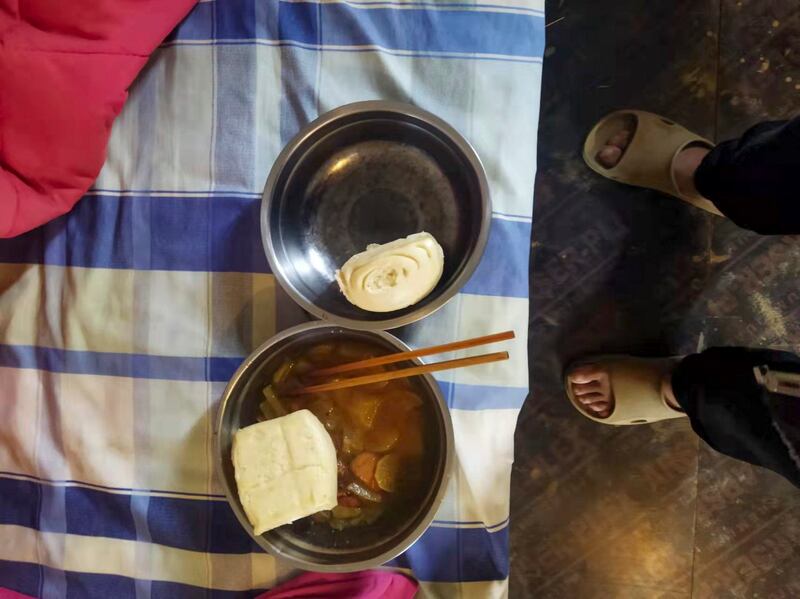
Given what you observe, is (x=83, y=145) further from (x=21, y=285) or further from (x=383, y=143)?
(x=383, y=143)

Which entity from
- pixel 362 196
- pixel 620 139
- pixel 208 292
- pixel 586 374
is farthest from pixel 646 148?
pixel 208 292

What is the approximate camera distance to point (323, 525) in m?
0.85

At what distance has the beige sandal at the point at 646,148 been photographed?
3.77 feet

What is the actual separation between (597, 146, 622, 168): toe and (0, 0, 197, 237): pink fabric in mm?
748

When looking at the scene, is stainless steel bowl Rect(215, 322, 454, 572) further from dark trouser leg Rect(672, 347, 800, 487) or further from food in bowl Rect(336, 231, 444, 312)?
dark trouser leg Rect(672, 347, 800, 487)

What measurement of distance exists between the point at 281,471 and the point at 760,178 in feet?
2.62

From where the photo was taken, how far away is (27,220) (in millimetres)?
853

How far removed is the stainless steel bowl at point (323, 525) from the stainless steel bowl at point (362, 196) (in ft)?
0.15

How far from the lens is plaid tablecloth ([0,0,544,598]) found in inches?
34.7

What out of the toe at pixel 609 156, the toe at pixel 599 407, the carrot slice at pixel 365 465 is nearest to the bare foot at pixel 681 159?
the toe at pixel 609 156

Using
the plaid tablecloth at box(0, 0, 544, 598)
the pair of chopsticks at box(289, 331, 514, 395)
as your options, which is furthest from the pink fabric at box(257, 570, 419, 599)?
the pair of chopsticks at box(289, 331, 514, 395)

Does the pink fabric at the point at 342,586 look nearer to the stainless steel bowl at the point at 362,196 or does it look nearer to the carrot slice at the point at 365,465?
the carrot slice at the point at 365,465

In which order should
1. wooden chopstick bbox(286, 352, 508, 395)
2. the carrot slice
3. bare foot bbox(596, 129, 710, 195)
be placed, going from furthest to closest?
bare foot bbox(596, 129, 710, 195), the carrot slice, wooden chopstick bbox(286, 352, 508, 395)

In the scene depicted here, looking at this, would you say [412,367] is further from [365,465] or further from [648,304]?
[648,304]
